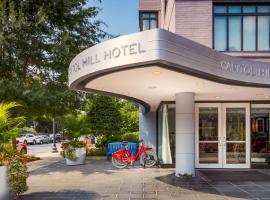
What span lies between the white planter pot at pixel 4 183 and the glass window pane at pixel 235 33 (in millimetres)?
9806

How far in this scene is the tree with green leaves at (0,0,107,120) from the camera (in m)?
16.1

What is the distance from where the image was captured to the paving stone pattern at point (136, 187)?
28.8ft

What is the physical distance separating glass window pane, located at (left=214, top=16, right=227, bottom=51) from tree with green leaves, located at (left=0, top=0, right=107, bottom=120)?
7379 millimetres

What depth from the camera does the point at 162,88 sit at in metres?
10.3

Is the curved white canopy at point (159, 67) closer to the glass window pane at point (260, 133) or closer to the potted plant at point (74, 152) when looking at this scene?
the glass window pane at point (260, 133)

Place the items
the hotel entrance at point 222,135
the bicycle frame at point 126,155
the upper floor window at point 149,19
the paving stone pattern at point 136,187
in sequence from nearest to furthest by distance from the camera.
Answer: the paving stone pattern at point 136,187, the hotel entrance at point 222,135, the bicycle frame at point 126,155, the upper floor window at point 149,19

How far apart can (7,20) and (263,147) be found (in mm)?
12959

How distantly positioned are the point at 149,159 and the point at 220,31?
6.00m

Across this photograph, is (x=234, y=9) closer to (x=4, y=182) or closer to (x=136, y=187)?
(x=136, y=187)

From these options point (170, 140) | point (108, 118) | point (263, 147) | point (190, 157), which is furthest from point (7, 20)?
point (263, 147)

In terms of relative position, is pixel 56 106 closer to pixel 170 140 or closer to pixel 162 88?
pixel 170 140

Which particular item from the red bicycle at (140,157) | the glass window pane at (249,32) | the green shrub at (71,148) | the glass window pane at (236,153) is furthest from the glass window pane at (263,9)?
the green shrub at (71,148)

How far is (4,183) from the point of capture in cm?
761

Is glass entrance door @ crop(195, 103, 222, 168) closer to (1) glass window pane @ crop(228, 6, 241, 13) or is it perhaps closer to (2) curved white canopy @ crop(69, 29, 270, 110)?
(2) curved white canopy @ crop(69, 29, 270, 110)
